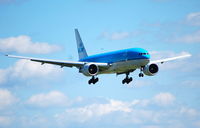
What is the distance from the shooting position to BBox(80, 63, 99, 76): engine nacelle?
11956 centimetres

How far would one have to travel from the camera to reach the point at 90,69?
12006 centimetres

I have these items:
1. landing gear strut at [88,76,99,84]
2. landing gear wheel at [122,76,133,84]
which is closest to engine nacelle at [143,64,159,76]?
landing gear wheel at [122,76,133,84]

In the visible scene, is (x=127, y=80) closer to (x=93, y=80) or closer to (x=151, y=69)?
(x=151, y=69)

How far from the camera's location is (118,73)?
408ft

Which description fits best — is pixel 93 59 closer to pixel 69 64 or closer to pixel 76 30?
pixel 69 64

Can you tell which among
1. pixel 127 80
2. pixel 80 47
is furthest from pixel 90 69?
pixel 80 47

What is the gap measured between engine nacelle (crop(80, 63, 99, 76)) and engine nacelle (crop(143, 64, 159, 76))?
329 inches

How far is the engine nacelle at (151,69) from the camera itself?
396 ft

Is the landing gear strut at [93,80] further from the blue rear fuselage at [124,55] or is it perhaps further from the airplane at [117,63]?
the blue rear fuselage at [124,55]

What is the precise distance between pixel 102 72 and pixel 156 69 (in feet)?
30.7

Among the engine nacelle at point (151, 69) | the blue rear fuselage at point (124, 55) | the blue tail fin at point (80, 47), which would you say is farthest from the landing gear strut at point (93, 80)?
the blue tail fin at point (80, 47)

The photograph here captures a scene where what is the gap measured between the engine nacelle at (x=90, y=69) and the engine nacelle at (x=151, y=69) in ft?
27.4

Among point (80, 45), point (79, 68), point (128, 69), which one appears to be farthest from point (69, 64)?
point (80, 45)

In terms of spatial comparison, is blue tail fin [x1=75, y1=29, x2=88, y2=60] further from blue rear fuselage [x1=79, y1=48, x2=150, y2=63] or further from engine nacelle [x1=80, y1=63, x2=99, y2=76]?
engine nacelle [x1=80, y1=63, x2=99, y2=76]
